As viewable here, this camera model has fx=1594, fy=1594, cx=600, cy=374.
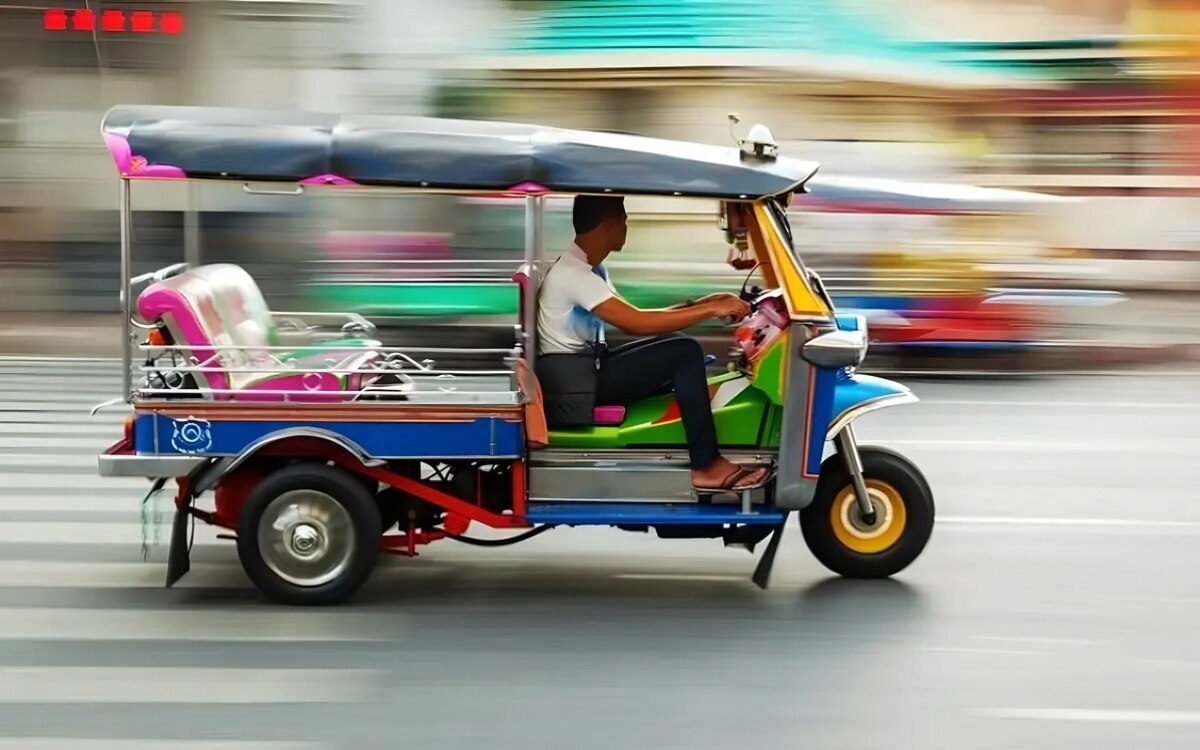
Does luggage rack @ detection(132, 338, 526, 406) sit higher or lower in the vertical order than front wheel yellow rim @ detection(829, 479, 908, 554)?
higher

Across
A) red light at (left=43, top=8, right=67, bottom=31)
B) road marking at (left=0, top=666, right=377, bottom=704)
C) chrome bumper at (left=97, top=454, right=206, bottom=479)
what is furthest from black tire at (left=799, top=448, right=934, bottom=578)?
red light at (left=43, top=8, right=67, bottom=31)

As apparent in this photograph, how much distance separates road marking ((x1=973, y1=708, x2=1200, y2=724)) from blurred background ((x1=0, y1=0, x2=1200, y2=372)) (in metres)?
11.4

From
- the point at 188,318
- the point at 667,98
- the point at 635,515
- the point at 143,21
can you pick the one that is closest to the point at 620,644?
the point at 635,515

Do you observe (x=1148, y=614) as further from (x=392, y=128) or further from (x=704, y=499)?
(x=392, y=128)

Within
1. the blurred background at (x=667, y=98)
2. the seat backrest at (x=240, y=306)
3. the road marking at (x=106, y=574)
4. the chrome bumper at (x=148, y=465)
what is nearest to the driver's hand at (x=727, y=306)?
the seat backrest at (x=240, y=306)

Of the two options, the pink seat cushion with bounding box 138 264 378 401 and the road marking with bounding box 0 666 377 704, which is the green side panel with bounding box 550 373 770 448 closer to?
the pink seat cushion with bounding box 138 264 378 401

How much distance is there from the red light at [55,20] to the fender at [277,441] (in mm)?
17125

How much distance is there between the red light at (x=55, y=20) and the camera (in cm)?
2206

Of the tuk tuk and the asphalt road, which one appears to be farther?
the tuk tuk

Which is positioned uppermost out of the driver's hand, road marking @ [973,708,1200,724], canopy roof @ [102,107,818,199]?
canopy roof @ [102,107,818,199]

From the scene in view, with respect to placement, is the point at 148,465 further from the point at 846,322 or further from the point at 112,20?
the point at 112,20

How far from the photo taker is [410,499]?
7145 mm

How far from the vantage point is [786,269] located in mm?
6938

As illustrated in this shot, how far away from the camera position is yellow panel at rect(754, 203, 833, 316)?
22.7 ft
